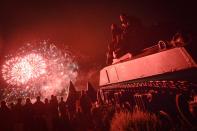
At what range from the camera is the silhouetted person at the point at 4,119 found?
11.7 m

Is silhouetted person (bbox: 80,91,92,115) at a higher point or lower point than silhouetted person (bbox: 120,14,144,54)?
lower

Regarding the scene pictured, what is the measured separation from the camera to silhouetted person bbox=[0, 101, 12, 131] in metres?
11.7

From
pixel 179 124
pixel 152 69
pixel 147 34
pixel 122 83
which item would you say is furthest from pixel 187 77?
pixel 147 34

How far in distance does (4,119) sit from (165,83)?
8.41m

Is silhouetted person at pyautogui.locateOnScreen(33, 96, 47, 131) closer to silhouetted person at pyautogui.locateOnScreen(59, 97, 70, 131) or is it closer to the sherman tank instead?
silhouetted person at pyautogui.locateOnScreen(59, 97, 70, 131)

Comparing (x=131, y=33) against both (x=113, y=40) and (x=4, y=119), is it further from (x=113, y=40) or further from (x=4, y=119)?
(x=4, y=119)

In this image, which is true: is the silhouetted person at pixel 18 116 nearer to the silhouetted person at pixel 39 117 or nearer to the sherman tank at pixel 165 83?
the silhouetted person at pixel 39 117

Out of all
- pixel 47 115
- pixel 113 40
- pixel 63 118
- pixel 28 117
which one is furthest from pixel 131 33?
pixel 28 117

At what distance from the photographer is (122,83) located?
16.3 metres

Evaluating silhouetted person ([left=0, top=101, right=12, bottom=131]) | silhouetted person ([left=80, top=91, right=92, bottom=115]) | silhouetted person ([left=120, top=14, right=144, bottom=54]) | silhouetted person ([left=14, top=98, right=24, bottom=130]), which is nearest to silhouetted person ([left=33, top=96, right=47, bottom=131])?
silhouetted person ([left=14, top=98, right=24, bottom=130])

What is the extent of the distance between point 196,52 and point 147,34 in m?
11.0

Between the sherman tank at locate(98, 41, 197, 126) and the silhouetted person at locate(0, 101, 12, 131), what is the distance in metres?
6.93

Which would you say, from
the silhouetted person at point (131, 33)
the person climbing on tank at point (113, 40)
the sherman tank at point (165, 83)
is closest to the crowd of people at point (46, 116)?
the sherman tank at point (165, 83)

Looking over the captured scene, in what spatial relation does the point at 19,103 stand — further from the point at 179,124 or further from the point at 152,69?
the point at 179,124
